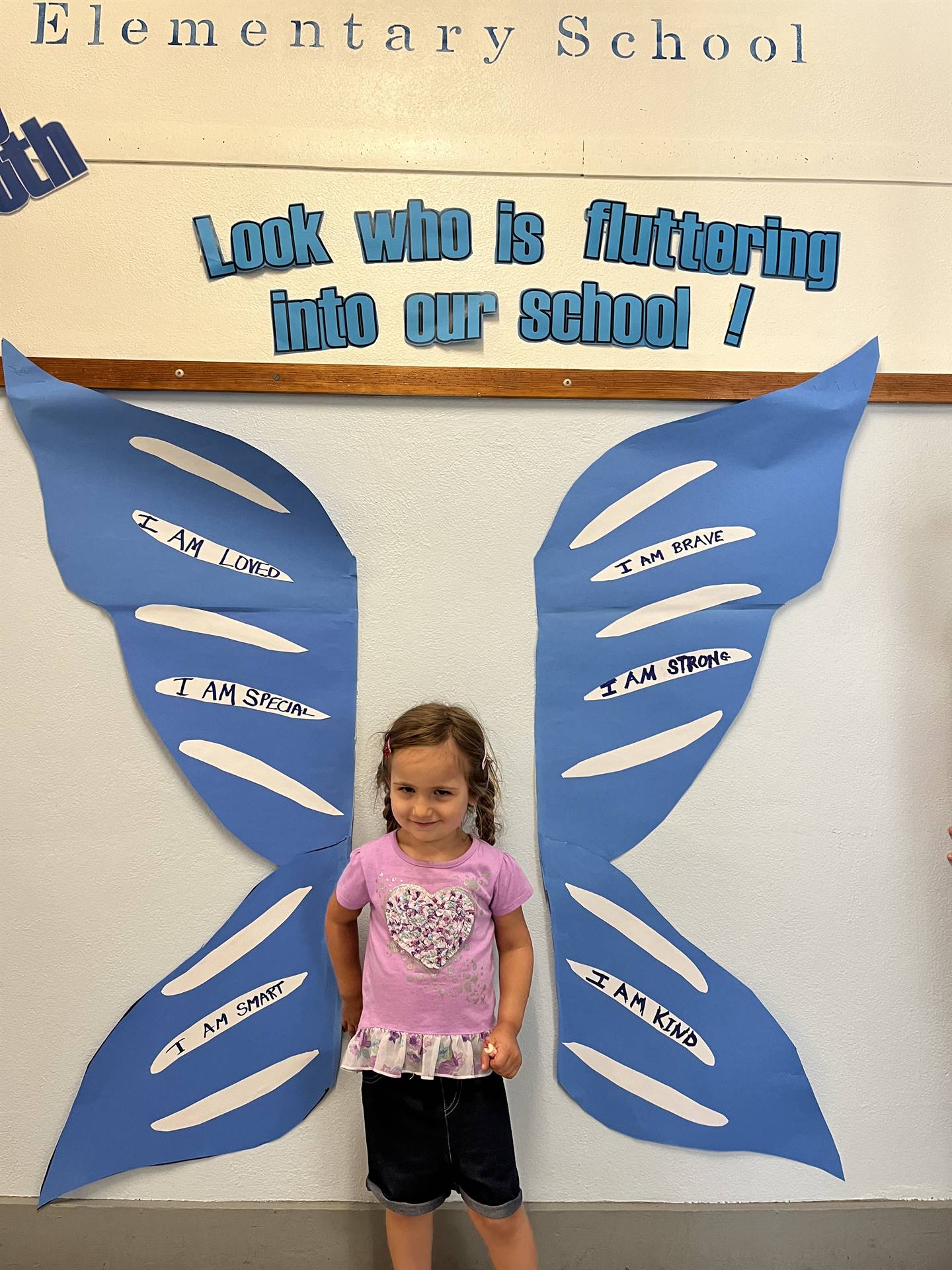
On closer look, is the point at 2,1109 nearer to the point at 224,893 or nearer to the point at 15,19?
the point at 224,893

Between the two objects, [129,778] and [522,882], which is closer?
[522,882]

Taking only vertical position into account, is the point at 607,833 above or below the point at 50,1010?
above

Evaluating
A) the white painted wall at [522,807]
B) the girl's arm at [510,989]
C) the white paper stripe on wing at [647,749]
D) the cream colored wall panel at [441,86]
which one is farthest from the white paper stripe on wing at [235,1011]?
the cream colored wall panel at [441,86]

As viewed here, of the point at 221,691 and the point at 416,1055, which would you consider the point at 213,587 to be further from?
the point at 416,1055

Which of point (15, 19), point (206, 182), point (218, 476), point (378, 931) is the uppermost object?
point (15, 19)

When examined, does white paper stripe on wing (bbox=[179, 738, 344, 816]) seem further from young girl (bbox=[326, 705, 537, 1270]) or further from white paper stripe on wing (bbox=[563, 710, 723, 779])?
white paper stripe on wing (bbox=[563, 710, 723, 779])

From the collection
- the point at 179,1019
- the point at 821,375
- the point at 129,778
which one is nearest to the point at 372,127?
the point at 821,375

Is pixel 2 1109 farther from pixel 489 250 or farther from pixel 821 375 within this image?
pixel 821 375

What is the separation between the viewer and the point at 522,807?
4.79 feet

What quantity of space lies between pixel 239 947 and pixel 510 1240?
58cm

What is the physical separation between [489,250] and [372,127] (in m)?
0.28

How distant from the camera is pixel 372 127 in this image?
4.89 feet

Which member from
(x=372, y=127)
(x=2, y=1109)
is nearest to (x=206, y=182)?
(x=372, y=127)

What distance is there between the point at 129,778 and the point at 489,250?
104cm
